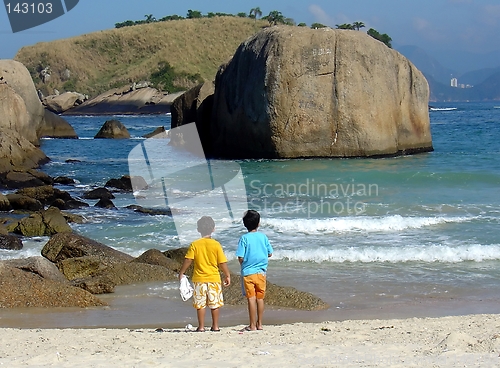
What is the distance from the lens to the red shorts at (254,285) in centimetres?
690

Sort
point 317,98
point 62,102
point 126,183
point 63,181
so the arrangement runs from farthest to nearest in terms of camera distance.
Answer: point 62,102, point 317,98, point 63,181, point 126,183

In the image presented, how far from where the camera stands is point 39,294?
8.27 metres

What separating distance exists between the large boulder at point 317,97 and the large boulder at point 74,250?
40.5ft

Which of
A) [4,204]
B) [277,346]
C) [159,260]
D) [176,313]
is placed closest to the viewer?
[277,346]

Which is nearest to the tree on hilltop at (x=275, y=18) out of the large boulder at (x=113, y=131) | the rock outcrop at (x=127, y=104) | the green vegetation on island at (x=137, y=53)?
the green vegetation on island at (x=137, y=53)

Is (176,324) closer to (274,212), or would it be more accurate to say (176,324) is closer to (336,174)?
(274,212)

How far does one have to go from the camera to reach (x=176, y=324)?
24.8 feet

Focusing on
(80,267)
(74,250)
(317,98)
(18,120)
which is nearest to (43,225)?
(74,250)

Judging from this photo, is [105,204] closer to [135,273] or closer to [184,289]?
[135,273]

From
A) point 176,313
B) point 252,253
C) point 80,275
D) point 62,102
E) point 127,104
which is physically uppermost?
point 62,102

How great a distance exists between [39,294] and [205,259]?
2490 mm

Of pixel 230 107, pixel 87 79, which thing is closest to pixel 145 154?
pixel 230 107

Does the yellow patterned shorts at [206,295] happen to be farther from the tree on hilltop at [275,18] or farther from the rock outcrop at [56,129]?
the tree on hilltop at [275,18]

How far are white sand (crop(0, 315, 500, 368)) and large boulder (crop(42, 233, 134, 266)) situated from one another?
3.29 m
